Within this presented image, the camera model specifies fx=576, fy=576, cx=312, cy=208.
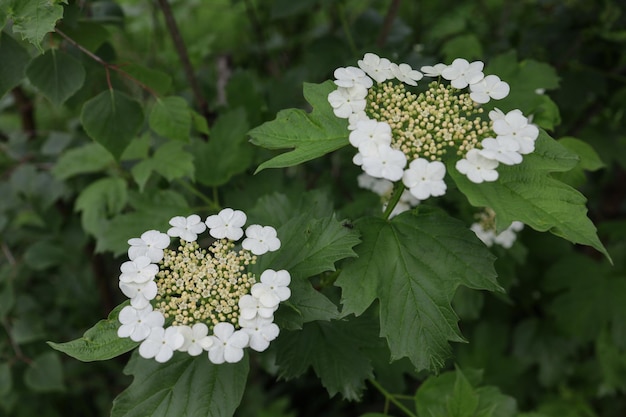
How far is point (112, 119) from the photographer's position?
160 centimetres

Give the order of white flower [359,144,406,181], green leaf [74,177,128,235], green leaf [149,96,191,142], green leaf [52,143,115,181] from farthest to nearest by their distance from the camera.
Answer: green leaf [52,143,115,181] < green leaf [74,177,128,235] < green leaf [149,96,191,142] < white flower [359,144,406,181]

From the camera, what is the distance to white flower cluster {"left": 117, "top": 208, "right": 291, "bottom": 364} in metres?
1.06

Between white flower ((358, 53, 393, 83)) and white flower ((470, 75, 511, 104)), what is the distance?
0.18 metres

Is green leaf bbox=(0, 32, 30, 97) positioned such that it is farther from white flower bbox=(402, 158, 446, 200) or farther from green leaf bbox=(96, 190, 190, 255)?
white flower bbox=(402, 158, 446, 200)

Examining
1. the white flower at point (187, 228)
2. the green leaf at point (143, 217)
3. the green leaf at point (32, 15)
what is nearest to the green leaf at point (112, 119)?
the green leaf at point (143, 217)

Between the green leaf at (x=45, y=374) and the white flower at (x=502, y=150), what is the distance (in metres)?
1.92

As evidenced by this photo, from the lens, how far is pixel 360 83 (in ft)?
3.86

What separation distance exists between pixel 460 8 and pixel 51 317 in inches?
102

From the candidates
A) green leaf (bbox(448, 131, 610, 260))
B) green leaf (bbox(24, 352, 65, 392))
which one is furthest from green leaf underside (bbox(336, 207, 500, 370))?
green leaf (bbox(24, 352, 65, 392))

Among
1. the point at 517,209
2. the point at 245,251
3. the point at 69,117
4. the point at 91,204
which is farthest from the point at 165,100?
the point at 69,117

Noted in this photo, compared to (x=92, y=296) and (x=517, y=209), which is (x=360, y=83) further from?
(x=92, y=296)

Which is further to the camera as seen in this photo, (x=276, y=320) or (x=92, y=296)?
(x=92, y=296)

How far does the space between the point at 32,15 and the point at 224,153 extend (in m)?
0.77

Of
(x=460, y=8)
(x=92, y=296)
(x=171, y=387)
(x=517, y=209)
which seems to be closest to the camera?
(x=517, y=209)
